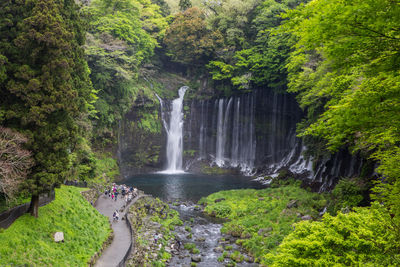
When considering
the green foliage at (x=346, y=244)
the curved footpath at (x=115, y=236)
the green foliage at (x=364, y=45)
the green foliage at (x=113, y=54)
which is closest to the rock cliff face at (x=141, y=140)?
the green foliage at (x=113, y=54)

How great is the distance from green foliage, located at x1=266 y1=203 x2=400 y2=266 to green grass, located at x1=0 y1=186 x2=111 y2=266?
10247mm

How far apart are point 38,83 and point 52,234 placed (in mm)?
7608

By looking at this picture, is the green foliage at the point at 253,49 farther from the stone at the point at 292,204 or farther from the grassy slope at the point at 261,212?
the stone at the point at 292,204

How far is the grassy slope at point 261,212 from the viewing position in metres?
18.8

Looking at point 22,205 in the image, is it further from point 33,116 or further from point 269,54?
point 269,54

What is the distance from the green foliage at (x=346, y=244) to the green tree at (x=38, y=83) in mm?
11530

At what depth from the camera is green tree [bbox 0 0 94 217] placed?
13.2m

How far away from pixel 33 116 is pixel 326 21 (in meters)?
12.8

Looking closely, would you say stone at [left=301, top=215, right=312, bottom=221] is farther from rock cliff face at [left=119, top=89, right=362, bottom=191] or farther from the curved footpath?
rock cliff face at [left=119, top=89, right=362, bottom=191]

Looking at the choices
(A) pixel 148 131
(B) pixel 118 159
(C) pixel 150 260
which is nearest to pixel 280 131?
(A) pixel 148 131

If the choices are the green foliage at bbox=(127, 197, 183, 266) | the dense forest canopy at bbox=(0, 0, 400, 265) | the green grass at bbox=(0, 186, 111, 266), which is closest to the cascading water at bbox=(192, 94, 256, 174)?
the dense forest canopy at bbox=(0, 0, 400, 265)

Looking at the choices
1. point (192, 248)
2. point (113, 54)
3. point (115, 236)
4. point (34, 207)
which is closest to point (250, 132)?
point (113, 54)

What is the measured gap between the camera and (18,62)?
13570mm

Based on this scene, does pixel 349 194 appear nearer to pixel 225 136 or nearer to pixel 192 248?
pixel 192 248
